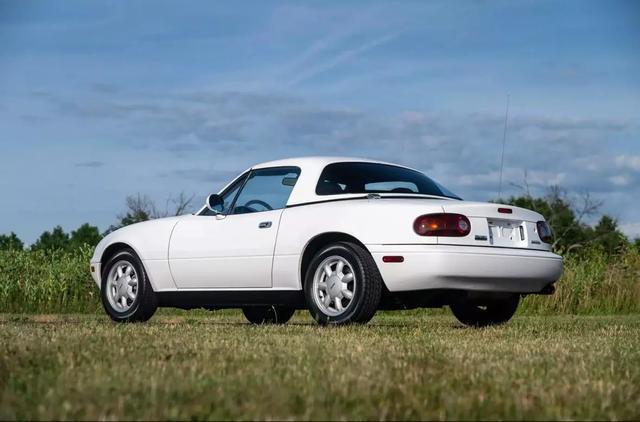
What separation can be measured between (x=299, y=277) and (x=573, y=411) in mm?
5409

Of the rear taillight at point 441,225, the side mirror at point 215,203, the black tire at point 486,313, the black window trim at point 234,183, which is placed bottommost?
the black tire at point 486,313

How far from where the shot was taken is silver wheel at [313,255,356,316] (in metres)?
9.53

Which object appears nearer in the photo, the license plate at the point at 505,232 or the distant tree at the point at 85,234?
the license plate at the point at 505,232

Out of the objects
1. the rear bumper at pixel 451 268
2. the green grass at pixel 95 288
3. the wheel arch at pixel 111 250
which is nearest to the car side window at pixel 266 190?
the rear bumper at pixel 451 268

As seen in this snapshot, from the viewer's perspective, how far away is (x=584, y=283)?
736 inches

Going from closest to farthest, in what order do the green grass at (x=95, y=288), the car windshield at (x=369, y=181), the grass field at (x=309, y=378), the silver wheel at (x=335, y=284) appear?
the grass field at (x=309, y=378) < the silver wheel at (x=335, y=284) < the car windshield at (x=369, y=181) < the green grass at (x=95, y=288)

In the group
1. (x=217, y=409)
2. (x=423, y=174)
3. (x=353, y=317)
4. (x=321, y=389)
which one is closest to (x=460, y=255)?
(x=353, y=317)

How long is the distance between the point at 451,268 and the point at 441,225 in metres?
0.40

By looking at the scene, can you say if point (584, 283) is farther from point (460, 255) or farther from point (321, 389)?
point (321, 389)

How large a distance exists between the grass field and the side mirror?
118 inches

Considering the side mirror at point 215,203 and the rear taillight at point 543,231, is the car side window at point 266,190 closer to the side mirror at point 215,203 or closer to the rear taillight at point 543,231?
the side mirror at point 215,203

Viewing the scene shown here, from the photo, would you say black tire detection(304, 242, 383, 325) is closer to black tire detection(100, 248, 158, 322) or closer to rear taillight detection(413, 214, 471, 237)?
rear taillight detection(413, 214, 471, 237)

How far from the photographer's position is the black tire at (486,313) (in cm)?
1117

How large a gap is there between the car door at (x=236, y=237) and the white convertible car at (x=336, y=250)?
0.01 metres
